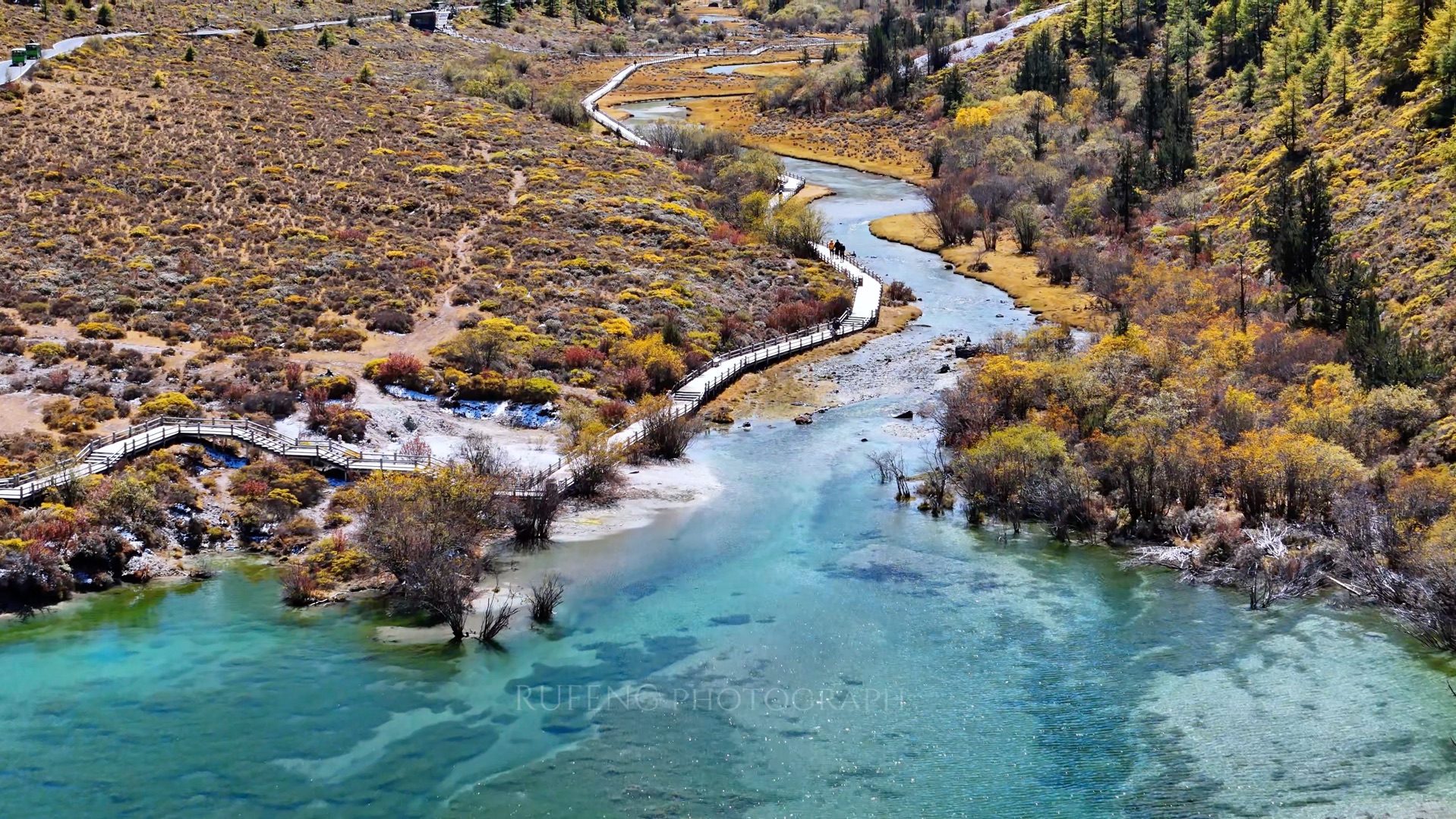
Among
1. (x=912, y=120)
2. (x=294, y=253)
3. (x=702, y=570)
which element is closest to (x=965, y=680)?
(x=702, y=570)

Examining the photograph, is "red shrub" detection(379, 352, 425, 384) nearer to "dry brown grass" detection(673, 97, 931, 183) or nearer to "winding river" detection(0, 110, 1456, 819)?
"winding river" detection(0, 110, 1456, 819)

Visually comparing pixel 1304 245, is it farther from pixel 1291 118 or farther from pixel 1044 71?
pixel 1044 71

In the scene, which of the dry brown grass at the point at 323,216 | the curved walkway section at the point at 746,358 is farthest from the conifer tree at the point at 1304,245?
the dry brown grass at the point at 323,216

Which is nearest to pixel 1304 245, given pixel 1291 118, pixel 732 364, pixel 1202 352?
pixel 1202 352

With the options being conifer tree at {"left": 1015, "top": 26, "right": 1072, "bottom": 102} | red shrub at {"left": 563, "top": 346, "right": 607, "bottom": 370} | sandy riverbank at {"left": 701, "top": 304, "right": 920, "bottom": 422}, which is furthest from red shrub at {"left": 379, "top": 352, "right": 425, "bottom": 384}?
conifer tree at {"left": 1015, "top": 26, "right": 1072, "bottom": 102}

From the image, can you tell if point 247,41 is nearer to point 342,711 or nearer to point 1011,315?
point 1011,315
